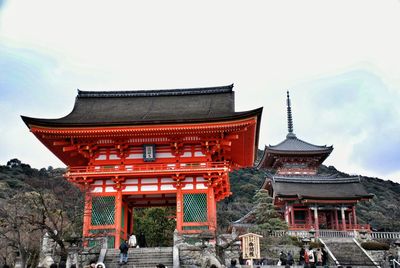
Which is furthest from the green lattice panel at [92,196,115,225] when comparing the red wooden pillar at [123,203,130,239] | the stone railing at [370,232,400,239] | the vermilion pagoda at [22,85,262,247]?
the stone railing at [370,232,400,239]

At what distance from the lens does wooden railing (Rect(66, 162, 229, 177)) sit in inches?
851

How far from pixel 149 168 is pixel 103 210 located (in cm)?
324

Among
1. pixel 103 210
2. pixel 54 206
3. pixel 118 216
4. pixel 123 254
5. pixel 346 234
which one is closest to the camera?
pixel 123 254

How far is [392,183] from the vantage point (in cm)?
10406

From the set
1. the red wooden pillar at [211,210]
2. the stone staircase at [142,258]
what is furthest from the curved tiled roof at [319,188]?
the stone staircase at [142,258]

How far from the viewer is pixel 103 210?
2202 centimetres

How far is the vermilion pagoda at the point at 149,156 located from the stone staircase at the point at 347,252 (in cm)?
1225

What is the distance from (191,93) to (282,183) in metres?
23.7

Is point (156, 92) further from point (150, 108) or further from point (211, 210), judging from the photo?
point (211, 210)

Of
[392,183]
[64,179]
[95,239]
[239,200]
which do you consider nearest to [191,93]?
[64,179]

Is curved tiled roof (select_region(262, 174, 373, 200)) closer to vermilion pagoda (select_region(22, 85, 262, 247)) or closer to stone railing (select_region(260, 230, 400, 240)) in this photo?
stone railing (select_region(260, 230, 400, 240))

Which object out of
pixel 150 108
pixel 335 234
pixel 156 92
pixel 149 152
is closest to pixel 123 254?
pixel 149 152

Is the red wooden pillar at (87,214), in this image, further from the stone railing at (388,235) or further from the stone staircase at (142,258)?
the stone railing at (388,235)

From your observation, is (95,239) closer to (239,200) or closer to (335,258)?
(335,258)
